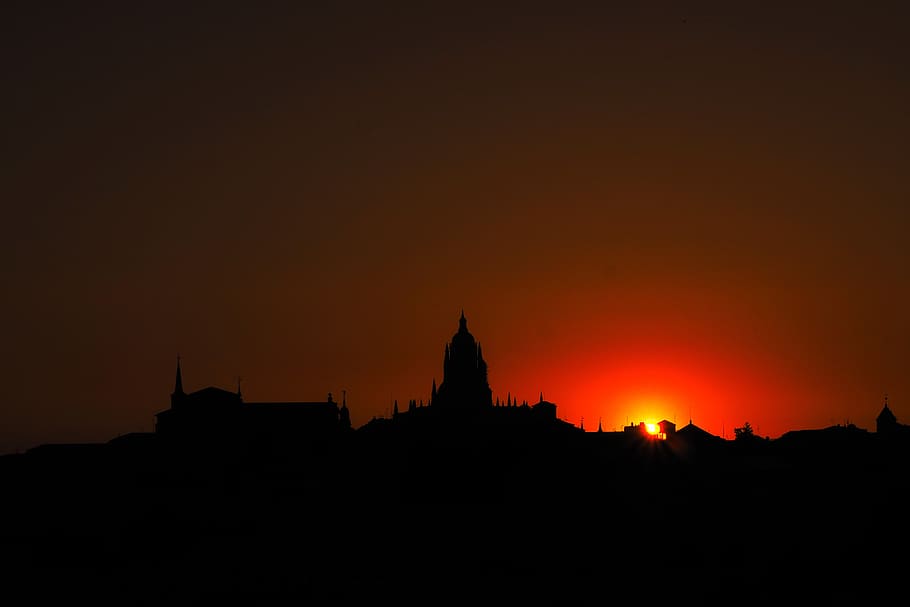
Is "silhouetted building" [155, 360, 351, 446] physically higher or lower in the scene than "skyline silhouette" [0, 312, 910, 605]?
higher

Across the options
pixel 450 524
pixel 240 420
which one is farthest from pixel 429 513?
pixel 240 420

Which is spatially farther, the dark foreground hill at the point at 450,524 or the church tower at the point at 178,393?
the church tower at the point at 178,393

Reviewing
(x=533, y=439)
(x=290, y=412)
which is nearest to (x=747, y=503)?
(x=533, y=439)

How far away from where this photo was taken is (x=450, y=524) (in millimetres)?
114062

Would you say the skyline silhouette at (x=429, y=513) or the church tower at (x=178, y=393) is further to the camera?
the church tower at (x=178, y=393)

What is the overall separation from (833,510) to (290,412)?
80047 mm

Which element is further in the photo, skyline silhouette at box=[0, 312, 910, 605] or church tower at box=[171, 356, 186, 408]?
church tower at box=[171, 356, 186, 408]

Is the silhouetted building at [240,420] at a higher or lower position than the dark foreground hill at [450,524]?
higher

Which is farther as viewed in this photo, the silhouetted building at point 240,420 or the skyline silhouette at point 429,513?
the silhouetted building at point 240,420

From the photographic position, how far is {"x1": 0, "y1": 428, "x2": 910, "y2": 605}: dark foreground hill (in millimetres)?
89562

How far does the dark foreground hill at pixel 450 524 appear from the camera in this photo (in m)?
89.6

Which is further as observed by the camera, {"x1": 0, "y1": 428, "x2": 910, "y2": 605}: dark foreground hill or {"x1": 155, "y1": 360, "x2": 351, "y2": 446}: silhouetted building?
{"x1": 155, "y1": 360, "x2": 351, "y2": 446}: silhouetted building

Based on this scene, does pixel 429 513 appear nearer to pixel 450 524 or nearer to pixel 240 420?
pixel 450 524

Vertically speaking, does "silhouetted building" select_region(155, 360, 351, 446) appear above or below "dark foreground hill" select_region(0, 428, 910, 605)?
above
